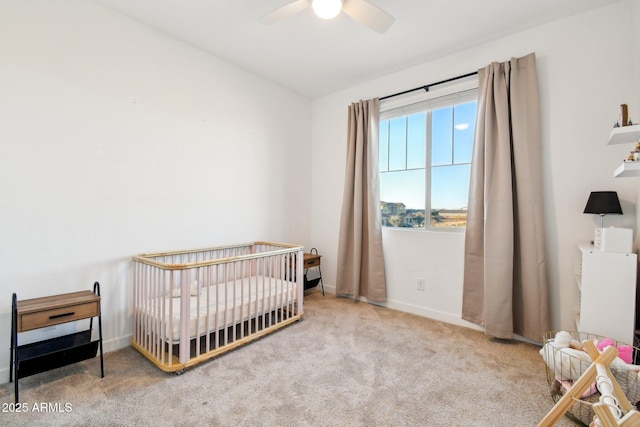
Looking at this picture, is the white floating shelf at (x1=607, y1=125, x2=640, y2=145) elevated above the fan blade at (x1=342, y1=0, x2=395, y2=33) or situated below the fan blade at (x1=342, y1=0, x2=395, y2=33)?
below

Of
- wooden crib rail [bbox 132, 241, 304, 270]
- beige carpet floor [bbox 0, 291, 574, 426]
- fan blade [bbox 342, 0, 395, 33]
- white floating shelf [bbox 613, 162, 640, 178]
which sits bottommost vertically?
beige carpet floor [bbox 0, 291, 574, 426]

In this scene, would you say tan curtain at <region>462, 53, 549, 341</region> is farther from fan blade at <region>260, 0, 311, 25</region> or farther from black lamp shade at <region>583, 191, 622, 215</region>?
fan blade at <region>260, 0, 311, 25</region>

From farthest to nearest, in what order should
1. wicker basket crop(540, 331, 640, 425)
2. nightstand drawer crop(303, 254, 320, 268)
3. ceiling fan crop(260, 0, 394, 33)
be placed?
nightstand drawer crop(303, 254, 320, 268)
ceiling fan crop(260, 0, 394, 33)
wicker basket crop(540, 331, 640, 425)

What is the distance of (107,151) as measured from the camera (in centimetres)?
217

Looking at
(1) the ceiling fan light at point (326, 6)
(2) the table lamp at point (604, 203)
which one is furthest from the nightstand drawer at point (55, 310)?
(2) the table lamp at point (604, 203)

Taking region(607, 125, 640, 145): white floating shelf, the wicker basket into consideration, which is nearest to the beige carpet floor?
the wicker basket

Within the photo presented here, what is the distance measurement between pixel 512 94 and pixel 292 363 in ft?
8.80

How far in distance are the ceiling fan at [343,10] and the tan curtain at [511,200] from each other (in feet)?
3.95

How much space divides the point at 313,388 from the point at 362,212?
196cm

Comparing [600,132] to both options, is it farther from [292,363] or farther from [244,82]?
[244,82]

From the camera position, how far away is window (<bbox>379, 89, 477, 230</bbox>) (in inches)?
109

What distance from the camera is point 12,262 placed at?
1797 mm

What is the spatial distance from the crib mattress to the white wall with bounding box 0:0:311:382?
0.48 metres

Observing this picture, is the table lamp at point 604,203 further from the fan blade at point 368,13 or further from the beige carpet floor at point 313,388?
the fan blade at point 368,13
